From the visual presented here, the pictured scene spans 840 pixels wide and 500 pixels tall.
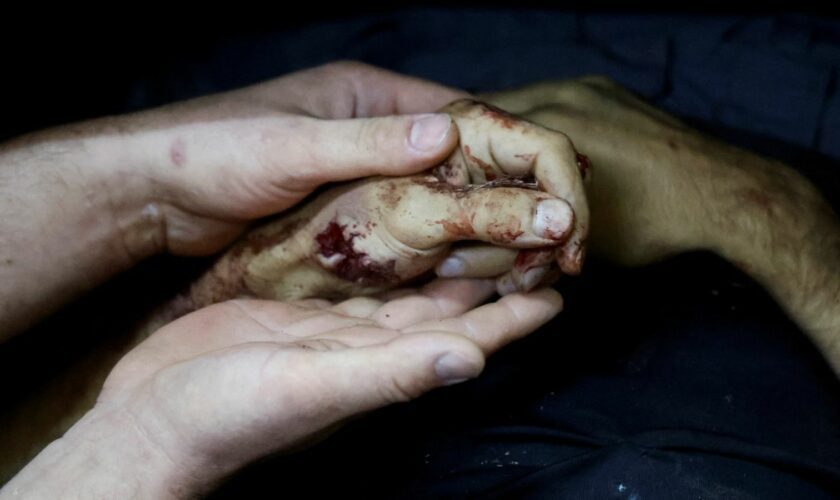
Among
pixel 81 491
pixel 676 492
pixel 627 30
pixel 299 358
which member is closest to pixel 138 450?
pixel 81 491

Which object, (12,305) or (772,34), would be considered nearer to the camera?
(12,305)

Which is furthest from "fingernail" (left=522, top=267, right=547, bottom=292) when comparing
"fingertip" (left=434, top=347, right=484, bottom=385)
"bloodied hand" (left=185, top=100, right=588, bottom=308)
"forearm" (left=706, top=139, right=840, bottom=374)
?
"forearm" (left=706, top=139, right=840, bottom=374)

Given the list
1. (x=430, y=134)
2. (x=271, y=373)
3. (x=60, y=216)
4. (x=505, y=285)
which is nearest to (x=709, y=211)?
(x=505, y=285)

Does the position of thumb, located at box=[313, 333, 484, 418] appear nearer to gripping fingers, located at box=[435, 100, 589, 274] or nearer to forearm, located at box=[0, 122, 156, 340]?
gripping fingers, located at box=[435, 100, 589, 274]

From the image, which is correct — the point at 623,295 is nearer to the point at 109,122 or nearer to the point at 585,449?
the point at 585,449

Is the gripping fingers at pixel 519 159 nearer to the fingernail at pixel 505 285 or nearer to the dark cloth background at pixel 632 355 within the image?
the fingernail at pixel 505 285

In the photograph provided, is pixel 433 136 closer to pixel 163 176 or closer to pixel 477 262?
pixel 477 262
